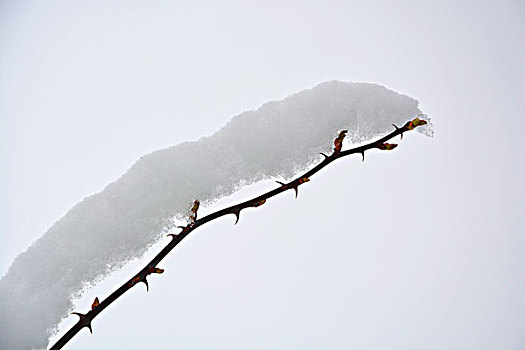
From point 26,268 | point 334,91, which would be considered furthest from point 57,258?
point 334,91

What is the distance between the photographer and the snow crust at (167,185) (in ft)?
0.49

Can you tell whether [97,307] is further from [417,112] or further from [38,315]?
[417,112]

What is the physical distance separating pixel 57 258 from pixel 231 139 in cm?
7

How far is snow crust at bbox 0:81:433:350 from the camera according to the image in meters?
0.15

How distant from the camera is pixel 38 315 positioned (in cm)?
15

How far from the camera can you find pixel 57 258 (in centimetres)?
15

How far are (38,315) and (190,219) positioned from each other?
0.20 feet

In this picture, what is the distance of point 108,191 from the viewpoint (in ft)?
0.53

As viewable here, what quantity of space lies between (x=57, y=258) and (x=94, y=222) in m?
0.02

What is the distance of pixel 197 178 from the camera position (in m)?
0.16

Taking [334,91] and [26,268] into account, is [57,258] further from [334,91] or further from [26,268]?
[334,91]

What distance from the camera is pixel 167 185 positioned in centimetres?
16

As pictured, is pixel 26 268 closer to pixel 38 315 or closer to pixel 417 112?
pixel 38 315

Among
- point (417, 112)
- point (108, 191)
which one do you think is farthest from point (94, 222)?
point (417, 112)
